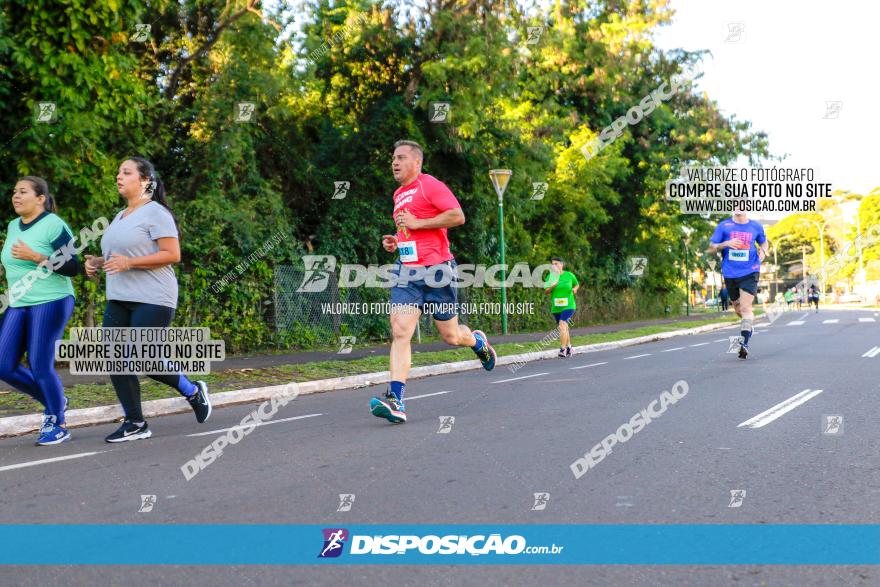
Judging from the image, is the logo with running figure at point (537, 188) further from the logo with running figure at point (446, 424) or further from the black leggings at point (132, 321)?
the black leggings at point (132, 321)

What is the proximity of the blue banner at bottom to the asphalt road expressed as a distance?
0.10 meters

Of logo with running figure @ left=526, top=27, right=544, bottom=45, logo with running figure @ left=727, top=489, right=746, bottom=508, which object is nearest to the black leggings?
logo with running figure @ left=727, top=489, right=746, bottom=508

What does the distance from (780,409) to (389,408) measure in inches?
130

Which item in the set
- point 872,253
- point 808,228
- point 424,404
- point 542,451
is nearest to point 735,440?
point 542,451

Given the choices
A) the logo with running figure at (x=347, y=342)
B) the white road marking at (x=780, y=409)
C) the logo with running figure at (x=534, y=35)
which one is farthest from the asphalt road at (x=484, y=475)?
the logo with running figure at (x=534, y=35)

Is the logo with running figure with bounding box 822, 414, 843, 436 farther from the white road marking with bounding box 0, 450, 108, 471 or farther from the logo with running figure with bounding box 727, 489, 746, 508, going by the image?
the white road marking with bounding box 0, 450, 108, 471

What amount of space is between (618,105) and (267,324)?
18.9 meters

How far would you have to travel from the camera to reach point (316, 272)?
1700cm

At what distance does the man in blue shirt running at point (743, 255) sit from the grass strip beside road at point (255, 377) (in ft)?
14.1

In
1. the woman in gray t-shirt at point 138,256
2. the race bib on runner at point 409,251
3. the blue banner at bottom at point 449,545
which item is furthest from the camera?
the race bib on runner at point 409,251

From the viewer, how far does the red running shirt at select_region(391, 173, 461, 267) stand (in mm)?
6430

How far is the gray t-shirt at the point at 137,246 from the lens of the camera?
589cm

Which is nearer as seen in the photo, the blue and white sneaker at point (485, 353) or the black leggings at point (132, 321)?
the black leggings at point (132, 321)

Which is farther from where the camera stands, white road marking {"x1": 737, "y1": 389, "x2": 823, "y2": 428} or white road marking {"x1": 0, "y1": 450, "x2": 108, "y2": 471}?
white road marking {"x1": 737, "y1": 389, "x2": 823, "y2": 428}
